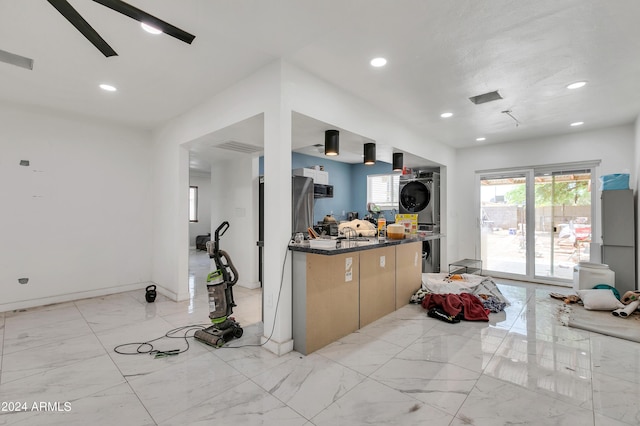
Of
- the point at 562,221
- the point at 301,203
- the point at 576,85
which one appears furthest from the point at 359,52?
the point at 562,221

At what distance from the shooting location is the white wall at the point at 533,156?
491cm

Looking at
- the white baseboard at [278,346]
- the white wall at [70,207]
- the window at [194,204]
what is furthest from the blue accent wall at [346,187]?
the window at [194,204]

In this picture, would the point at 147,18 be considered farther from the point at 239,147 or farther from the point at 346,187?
the point at 346,187

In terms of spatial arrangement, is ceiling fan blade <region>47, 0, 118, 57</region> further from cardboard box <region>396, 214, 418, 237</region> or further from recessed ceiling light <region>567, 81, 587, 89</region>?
recessed ceiling light <region>567, 81, 587, 89</region>

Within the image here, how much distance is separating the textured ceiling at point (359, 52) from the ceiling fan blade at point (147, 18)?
70mm

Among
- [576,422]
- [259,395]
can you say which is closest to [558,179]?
[576,422]

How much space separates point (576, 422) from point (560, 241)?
481cm

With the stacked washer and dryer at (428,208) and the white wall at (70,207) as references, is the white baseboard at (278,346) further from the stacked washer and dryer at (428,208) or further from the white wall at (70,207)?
the stacked washer and dryer at (428,208)

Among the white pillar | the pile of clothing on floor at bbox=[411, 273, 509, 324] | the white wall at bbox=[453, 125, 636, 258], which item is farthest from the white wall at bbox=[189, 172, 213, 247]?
the pile of clothing on floor at bbox=[411, 273, 509, 324]

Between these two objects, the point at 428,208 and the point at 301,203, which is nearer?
the point at 301,203

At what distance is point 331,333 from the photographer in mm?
3000

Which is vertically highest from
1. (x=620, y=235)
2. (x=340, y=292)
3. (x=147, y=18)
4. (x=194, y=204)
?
(x=147, y=18)

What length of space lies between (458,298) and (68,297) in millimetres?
5737

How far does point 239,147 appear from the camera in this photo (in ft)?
15.1
